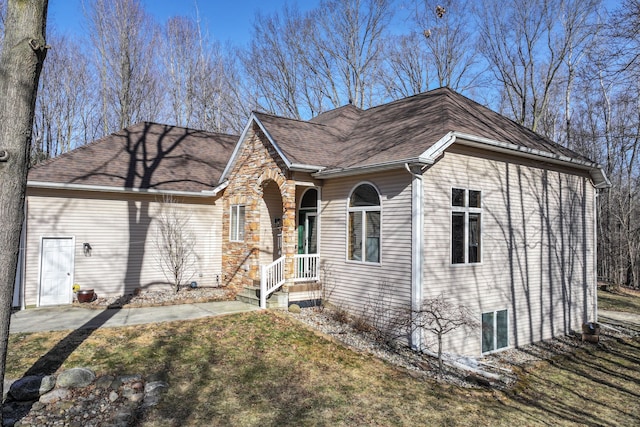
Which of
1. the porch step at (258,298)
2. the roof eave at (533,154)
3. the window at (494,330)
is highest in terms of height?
the roof eave at (533,154)

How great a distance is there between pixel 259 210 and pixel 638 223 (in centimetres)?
2775

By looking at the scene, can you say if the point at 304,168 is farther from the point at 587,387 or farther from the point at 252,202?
the point at 587,387

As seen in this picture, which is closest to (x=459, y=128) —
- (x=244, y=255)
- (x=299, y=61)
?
(x=244, y=255)

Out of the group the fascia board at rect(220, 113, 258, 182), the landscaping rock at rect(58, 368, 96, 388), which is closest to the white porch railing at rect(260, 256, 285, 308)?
the fascia board at rect(220, 113, 258, 182)

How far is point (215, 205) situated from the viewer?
14.3 m

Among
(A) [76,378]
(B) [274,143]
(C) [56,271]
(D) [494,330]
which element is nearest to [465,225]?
(D) [494,330]

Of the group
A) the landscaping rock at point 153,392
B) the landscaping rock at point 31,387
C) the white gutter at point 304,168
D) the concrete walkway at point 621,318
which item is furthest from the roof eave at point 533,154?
the landscaping rock at point 31,387

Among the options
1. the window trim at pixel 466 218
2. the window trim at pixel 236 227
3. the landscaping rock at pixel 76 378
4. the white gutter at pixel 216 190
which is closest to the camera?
the landscaping rock at pixel 76 378

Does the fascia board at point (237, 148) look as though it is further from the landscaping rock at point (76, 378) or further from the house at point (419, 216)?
the landscaping rock at point (76, 378)

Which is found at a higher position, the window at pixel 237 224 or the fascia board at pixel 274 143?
the fascia board at pixel 274 143

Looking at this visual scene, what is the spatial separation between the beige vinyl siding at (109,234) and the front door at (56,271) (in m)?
0.15

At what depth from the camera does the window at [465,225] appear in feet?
31.4

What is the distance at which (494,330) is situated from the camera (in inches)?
405

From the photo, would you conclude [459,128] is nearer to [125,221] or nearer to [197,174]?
[197,174]
